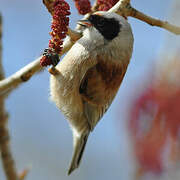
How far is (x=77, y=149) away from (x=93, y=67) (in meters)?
0.73

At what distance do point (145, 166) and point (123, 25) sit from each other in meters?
0.94

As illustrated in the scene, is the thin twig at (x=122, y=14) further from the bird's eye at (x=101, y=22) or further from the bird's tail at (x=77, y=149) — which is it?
the bird's tail at (x=77, y=149)

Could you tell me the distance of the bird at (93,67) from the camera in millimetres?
2518

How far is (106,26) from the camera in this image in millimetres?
2580

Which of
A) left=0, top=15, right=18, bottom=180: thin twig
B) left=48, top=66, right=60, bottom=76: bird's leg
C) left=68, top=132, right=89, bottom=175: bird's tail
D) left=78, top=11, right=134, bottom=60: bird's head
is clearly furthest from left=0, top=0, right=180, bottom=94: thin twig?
left=68, top=132, right=89, bottom=175: bird's tail

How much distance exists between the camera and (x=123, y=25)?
8.26 ft

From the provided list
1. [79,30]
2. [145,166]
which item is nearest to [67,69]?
[79,30]

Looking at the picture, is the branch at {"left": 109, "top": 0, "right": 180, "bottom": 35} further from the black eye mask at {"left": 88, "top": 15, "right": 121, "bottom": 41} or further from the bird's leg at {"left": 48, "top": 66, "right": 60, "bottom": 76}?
the bird's leg at {"left": 48, "top": 66, "right": 60, "bottom": 76}

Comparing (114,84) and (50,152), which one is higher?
(114,84)

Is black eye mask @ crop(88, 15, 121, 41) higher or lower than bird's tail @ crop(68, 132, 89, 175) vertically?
higher

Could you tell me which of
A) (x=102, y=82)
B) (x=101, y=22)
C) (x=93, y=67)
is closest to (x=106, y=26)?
(x=101, y=22)

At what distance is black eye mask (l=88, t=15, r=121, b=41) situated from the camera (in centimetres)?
249

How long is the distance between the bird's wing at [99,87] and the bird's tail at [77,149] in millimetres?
126

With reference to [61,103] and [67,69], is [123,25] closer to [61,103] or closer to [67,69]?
[67,69]
